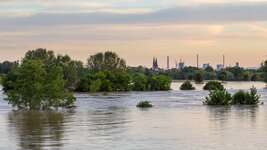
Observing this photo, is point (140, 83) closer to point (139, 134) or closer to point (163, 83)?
point (163, 83)

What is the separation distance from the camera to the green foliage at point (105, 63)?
114562 millimetres

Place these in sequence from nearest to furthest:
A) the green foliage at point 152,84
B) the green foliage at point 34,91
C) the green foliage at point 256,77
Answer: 1. the green foliage at point 34,91
2. the green foliage at point 152,84
3. the green foliage at point 256,77

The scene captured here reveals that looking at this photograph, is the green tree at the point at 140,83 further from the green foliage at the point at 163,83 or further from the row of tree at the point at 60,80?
the green foliage at the point at 163,83

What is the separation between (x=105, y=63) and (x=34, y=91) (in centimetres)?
7820

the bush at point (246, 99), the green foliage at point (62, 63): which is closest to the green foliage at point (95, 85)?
the green foliage at point (62, 63)

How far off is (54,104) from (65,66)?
5245 centimetres

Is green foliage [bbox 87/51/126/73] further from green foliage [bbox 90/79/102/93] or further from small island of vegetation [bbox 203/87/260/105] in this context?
small island of vegetation [bbox 203/87/260/105]

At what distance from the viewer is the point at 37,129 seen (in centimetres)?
2314

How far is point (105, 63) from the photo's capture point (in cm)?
11488

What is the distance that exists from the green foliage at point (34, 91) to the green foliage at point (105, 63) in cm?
7510

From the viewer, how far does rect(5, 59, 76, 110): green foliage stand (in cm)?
3688

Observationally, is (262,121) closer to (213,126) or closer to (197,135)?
(213,126)

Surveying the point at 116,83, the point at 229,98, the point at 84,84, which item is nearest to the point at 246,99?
the point at 229,98

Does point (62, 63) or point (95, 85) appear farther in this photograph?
point (62, 63)
